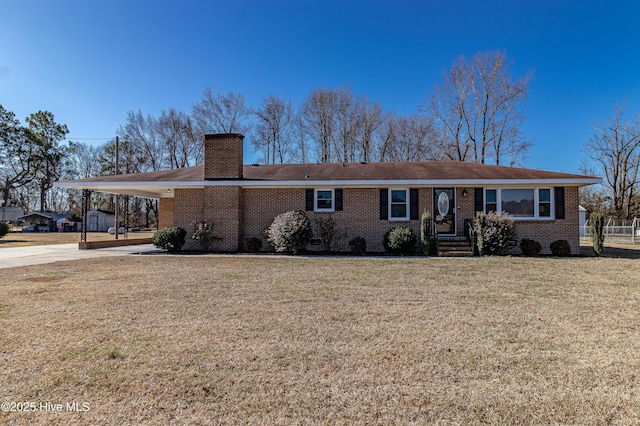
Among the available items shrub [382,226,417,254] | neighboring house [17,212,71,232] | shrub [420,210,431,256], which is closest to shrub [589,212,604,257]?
shrub [420,210,431,256]

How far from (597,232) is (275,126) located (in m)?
29.4

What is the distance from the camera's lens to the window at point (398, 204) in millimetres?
14695

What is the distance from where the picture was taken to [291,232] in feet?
43.4

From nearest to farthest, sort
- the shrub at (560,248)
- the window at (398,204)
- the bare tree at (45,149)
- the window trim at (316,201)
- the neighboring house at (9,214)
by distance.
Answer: the shrub at (560,248) < the window at (398,204) < the window trim at (316,201) < the neighboring house at (9,214) < the bare tree at (45,149)

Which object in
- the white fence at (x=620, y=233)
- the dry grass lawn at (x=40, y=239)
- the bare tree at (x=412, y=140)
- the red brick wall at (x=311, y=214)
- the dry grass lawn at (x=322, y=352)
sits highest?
the bare tree at (x=412, y=140)

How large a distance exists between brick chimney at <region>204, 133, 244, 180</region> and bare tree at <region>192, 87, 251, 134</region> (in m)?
23.7

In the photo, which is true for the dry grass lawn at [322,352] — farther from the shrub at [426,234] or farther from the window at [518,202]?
the window at [518,202]

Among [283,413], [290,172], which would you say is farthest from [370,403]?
[290,172]

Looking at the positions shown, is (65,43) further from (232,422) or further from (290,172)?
(232,422)

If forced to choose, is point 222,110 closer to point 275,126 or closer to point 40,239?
point 275,126

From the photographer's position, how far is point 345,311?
554 centimetres

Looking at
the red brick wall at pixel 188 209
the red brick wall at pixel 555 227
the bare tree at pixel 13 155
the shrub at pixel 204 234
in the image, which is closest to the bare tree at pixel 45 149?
the bare tree at pixel 13 155

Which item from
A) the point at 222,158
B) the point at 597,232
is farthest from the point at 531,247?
the point at 222,158

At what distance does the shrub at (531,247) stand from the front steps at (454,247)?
2.03m
